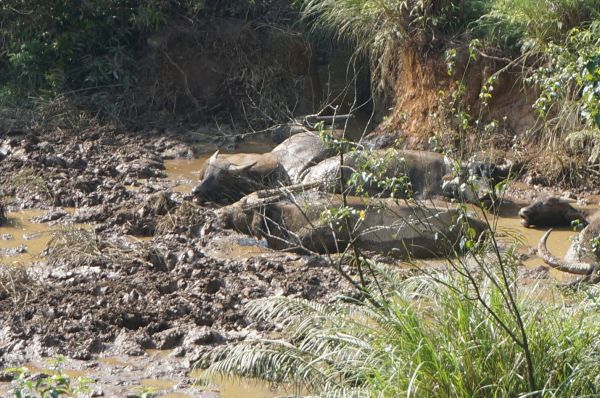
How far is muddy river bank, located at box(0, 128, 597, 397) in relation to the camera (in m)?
6.84

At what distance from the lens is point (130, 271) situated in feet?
27.8

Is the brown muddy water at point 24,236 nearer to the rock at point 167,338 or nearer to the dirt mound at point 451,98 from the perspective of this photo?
the rock at point 167,338

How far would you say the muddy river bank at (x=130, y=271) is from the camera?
22.4ft

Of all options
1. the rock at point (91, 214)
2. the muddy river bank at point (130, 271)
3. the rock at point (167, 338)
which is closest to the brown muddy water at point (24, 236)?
the muddy river bank at point (130, 271)

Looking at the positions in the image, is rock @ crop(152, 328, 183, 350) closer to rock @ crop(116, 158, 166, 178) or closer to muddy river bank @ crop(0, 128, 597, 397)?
muddy river bank @ crop(0, 128, 597, 397)

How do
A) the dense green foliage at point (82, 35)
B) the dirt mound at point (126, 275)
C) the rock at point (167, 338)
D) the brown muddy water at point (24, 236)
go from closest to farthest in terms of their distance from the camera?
the rock at point (167, 338) → the dirt mound at point (126, 275) → the brown muddy water at point (24, 236) → the dense green foliage at point (82, 35)

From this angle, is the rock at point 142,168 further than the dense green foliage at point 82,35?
No

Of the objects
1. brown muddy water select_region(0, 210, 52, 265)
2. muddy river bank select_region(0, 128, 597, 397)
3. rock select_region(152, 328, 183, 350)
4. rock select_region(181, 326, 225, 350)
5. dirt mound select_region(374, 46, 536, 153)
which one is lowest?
brown muddy water select_region(0, 210, 52, 265)

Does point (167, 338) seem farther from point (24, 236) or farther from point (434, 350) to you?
point (24, 236)

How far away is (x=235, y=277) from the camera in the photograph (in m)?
8.27

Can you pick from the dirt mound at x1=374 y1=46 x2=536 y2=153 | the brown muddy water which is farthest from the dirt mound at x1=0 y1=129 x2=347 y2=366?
the dirt mound at x1=374 y1=46 x2=536 y2=153

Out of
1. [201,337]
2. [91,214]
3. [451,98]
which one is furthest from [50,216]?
[451,98]

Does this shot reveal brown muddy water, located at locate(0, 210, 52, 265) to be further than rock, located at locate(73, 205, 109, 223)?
No

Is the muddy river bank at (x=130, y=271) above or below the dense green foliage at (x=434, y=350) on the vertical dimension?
below
